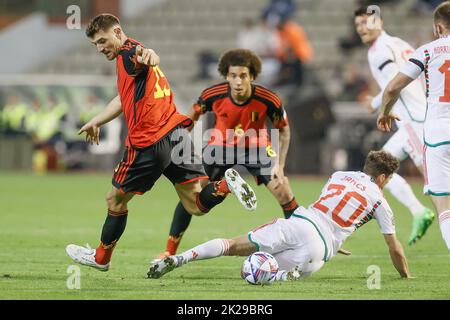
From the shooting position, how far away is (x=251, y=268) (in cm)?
775

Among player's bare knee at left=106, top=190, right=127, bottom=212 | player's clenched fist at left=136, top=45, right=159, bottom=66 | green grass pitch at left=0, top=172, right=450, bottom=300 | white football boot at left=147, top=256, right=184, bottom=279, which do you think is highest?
player's clenched fist at left=136, top=45, right=159, bottom=66

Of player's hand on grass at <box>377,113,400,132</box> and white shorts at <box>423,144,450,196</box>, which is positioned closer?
white shorts at <box>423,144,450,196</box>

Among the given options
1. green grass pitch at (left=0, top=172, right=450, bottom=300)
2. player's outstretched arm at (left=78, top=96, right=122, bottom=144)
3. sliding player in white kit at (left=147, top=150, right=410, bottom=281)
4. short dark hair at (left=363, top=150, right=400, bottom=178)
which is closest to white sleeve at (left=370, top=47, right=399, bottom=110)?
green grass pitch at (left=0, top=172, right=450, bottom=300)

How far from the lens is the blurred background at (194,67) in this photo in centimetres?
2092

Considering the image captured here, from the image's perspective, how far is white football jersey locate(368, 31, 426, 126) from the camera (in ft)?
35.9

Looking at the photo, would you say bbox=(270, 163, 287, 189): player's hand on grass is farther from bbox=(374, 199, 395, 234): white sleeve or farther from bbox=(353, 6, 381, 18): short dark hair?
bbox=(353, 6, 381, 18): short dark hair

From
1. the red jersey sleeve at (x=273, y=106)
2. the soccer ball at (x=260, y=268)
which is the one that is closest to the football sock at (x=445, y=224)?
the soccer ball at (x=260, y=268)

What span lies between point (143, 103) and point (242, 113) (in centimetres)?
147

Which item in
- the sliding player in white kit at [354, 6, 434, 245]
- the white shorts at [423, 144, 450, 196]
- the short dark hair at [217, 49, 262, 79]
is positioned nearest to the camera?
the white shorts at [423, 144, 450, 196]

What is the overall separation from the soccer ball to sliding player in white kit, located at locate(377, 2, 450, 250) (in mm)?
1317

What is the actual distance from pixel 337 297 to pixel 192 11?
2276 cm

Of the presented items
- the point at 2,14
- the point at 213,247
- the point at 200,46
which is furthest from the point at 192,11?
the point at 213,247

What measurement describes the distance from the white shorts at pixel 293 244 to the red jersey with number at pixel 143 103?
1.21 m
